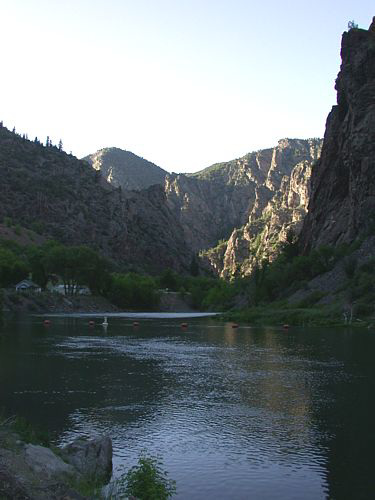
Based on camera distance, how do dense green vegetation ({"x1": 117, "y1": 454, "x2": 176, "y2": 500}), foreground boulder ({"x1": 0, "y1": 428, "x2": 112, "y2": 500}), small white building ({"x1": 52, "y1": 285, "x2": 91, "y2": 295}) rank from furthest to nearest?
small white building ({"x1": 52, "y1": 285, "x2": 91, "y2": 295}), dense green vegetation ({"x1": 117, "y1": 454, "x2": 176, "y2": 500}), foreground boulder ({"x1": 0, "y1": 428, "x2": 112, "y2": 500})

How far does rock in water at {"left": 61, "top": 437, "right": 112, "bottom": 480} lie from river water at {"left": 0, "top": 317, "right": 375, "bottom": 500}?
103 cm

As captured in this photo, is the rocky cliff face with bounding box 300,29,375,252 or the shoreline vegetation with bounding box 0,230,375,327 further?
the rocky cliff face with bounding box 300,29,375,252

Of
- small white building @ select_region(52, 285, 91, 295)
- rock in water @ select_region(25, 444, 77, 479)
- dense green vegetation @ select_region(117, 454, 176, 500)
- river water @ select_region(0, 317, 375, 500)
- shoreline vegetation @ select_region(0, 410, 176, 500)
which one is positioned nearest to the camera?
shoreline vegetation @ select_region(0, 410, 176, 500)

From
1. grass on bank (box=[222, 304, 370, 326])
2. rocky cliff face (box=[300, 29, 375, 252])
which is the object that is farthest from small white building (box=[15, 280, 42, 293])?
rocky cliff face (box=[300, 29, 375, 252])

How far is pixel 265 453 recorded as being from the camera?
23203mm

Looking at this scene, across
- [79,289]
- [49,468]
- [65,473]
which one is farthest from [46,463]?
[79,289]

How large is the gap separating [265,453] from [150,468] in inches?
259

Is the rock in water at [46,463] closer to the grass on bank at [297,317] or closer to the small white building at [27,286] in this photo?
the grass on bank at [297,317]

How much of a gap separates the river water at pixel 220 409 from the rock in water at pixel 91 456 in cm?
103

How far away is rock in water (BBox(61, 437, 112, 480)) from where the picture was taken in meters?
18.5

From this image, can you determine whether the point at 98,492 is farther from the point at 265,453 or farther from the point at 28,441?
the point at 265,453

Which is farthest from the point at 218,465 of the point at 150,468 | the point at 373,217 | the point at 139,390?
the point at 373,217

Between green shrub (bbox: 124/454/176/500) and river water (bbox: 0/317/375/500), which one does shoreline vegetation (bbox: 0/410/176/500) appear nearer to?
green shrub (bbox: 124/454/176/500)

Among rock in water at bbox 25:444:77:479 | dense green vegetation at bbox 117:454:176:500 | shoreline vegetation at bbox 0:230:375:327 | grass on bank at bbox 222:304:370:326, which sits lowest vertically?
dense green vegetation at bbox 117:454:176:500
